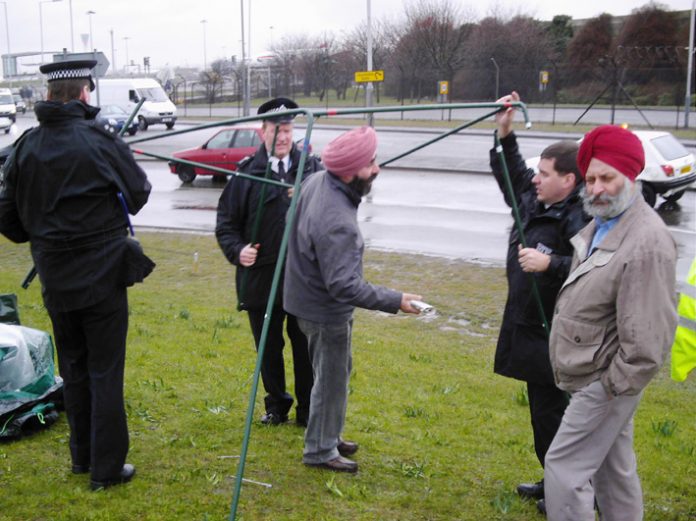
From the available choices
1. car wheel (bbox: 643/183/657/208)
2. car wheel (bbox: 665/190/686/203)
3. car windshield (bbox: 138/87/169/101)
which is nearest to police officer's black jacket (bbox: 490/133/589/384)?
car wheel (bbox: 643/183/657/208)

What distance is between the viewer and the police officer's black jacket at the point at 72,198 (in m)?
3.75

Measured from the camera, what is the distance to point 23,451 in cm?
453

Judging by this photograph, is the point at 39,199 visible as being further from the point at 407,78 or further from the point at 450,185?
the point at 407,78

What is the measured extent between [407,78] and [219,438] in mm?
47087

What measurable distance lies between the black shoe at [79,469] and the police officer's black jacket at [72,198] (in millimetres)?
924

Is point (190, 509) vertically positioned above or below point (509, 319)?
below

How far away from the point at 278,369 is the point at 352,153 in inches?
65.9

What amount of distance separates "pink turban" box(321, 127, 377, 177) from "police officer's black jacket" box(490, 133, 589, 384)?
2.64 feet

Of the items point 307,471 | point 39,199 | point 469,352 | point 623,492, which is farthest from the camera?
point 469,352

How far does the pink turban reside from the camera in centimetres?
394

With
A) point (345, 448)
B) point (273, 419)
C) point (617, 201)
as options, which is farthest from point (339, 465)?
point (617, 201)

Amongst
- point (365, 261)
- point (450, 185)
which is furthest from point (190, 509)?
point (450, 185)

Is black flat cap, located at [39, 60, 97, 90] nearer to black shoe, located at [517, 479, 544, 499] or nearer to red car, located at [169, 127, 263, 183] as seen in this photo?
black shoe, located at [517, 479, 544, 499]

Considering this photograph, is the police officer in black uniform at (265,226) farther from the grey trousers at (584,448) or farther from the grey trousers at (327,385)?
the grey trousers at (584,448)
